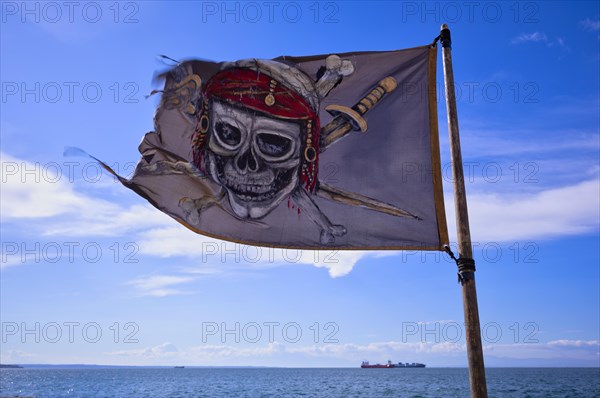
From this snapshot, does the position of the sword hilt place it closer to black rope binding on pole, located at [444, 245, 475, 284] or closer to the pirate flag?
the pirate flag

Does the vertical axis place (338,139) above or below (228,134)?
below

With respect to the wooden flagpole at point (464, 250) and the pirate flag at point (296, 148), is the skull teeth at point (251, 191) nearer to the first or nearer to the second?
the pirate flag at point (296, 148)

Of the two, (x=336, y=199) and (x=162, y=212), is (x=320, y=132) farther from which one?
(x=162, y=212)

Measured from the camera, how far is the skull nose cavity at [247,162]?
27.4 ft

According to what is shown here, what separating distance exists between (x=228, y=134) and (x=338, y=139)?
1488mm

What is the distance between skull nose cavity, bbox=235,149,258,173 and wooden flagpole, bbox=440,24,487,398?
2.69 metres

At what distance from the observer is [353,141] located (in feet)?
26.7

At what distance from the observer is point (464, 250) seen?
21.2ft

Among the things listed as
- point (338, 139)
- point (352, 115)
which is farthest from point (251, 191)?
point (352, 115)

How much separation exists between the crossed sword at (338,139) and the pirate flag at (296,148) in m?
0.01

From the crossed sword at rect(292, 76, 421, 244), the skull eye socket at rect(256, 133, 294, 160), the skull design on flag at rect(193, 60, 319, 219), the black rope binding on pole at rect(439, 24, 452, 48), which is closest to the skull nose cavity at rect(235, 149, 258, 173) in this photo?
the skull design on flag at rect(193, 60, 319, 219)

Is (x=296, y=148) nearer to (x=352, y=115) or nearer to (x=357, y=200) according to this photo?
(x=352, y=115)

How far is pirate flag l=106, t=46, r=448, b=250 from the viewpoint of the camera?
7.83 metres

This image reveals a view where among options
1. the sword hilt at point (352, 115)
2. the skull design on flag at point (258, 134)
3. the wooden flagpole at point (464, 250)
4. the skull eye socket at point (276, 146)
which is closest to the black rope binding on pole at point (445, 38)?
the wooden flagpole at point (464, 250)
